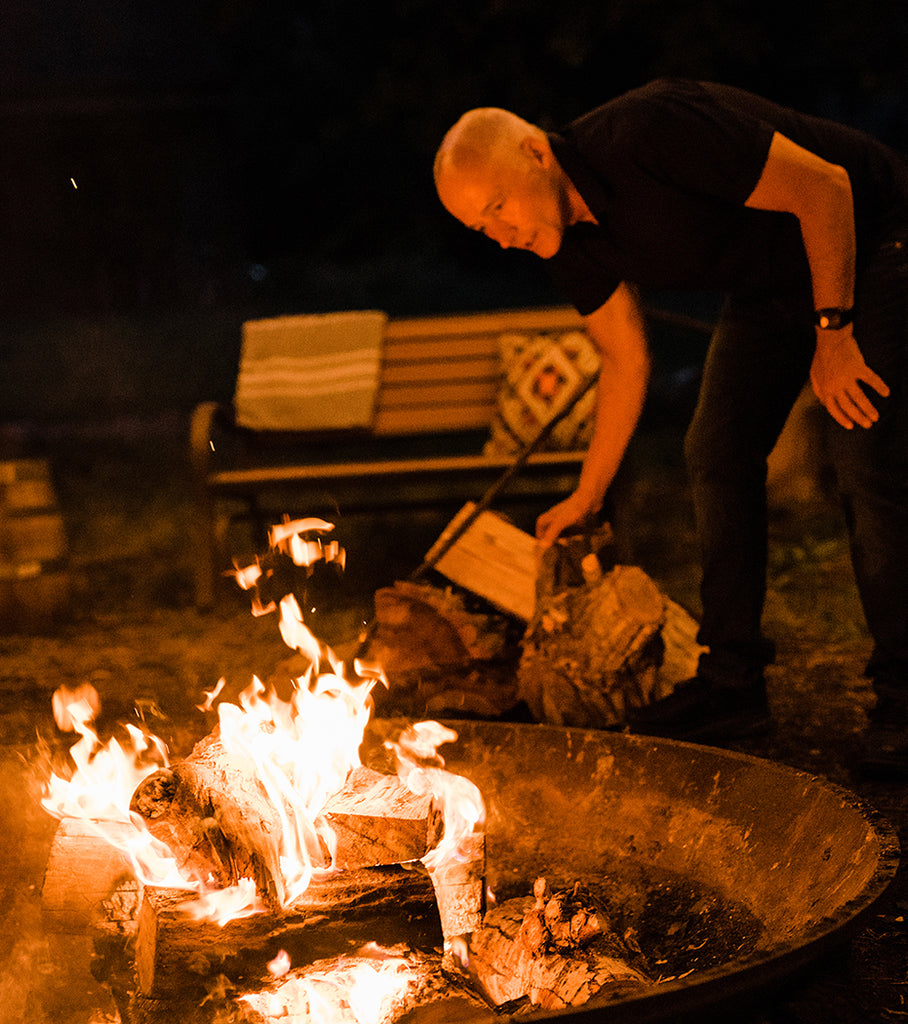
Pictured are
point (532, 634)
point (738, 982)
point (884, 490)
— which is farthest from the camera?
point (532, 634)

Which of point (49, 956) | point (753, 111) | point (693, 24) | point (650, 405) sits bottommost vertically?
point (650, 405)

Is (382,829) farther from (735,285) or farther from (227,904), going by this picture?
(735,285)

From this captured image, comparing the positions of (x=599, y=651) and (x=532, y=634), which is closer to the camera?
(x=599, y=651)

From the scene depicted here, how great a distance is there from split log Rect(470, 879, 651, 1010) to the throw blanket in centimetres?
385

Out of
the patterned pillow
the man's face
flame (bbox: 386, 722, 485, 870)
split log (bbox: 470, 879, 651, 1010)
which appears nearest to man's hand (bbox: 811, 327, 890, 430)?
the man's face

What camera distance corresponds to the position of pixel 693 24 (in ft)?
21.6

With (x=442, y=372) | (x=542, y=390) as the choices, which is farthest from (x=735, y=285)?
(x=442, y=372)

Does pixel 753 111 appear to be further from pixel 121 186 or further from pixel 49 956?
pixel 121 186

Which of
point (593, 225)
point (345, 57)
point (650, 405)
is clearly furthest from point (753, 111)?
point (345, 57)

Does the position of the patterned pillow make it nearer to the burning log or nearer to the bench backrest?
the bench backrest

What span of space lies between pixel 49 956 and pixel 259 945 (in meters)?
0.46

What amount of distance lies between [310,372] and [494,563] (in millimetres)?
2166

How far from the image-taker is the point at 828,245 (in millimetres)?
2443

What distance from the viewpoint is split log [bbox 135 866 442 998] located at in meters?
1.79
